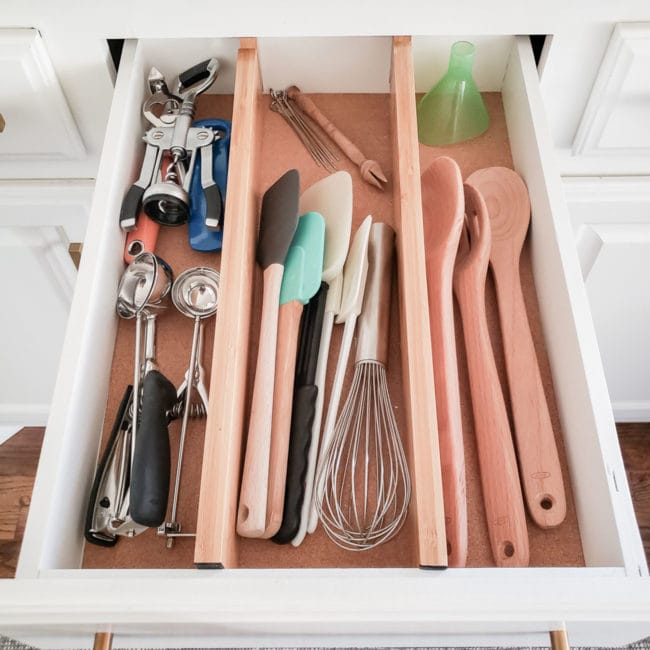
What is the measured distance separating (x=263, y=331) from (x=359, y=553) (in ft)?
0.73

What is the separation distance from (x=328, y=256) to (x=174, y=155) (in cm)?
22

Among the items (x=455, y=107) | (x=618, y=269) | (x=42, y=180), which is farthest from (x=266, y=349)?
(x=618, y=269)

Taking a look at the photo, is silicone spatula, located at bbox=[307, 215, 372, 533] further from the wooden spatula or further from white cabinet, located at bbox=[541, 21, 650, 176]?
white cabinet, located at bbox=[541, 21, 650, 176]

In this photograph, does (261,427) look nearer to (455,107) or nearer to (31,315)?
(455,107)

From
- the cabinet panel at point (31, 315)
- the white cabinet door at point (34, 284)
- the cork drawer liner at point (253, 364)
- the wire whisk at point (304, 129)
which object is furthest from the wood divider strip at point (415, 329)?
the cabinet panel at point (31, 315)

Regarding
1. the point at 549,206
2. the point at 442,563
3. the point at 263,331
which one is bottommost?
the point at 442,563

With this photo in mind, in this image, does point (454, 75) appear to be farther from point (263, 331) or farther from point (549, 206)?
point (263, 331)

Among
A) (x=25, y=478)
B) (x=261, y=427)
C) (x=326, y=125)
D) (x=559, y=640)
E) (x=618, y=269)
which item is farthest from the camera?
(x=25, y=478)

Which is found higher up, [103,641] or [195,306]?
[195,306]

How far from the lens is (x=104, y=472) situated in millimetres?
625

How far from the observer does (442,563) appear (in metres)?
0.51

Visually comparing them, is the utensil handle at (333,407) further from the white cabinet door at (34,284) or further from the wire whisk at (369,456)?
the white cabinet door at (34,284)

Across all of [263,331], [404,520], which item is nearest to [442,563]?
[404,520]

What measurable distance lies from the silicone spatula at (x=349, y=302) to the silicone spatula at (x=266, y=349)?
62mm
